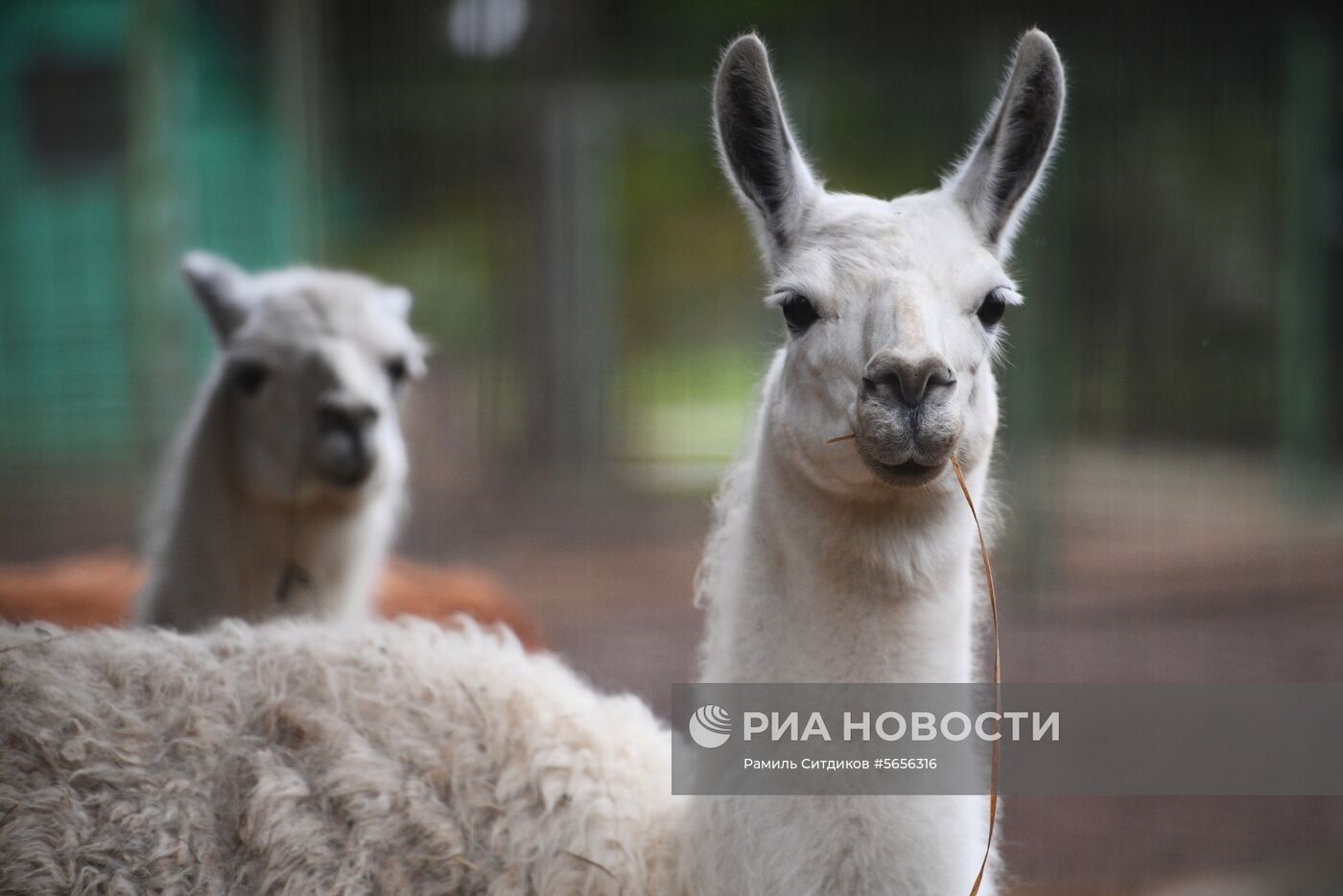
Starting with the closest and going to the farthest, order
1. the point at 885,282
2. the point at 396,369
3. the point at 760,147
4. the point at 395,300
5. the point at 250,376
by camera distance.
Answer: the point at 885,282, the point at 760,147, the point at 250,376, the point at 396,369, the point at 395,300

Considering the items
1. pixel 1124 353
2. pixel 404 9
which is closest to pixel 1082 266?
pixel 1124 353

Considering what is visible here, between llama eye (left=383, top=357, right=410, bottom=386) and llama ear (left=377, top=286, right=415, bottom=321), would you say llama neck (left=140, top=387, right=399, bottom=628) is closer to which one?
llama eye (left=383, top=357, right=410, bottom=386)

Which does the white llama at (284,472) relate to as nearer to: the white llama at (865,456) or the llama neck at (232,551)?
the llama neck at (232,551)

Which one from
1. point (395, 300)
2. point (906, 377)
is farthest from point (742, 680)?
point (395, 300)

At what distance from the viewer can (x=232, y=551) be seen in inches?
124

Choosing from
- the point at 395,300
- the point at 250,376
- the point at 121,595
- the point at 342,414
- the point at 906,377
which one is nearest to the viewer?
the point at 906,377

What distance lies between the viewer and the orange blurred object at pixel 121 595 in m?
3.68

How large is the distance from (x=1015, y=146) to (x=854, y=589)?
31.8 inches

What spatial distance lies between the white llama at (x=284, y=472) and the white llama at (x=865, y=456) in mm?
1578

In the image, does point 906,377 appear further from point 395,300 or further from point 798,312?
point 395,300

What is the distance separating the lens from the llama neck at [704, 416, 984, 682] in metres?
1.82

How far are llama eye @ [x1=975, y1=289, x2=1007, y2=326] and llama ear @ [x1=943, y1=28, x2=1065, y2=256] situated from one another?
14 cm

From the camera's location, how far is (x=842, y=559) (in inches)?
72.6

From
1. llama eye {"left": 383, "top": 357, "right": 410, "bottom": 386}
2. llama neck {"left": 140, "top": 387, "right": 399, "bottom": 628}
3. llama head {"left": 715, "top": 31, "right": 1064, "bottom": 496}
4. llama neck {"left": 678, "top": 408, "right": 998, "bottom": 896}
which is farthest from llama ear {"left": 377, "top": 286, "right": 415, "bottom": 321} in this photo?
llama neck {"left": 678, "top": 408, "right": 998, "bottom": 896}
